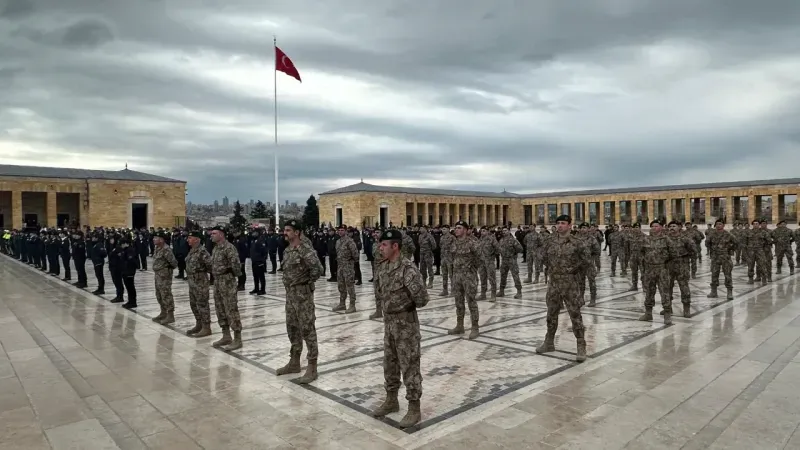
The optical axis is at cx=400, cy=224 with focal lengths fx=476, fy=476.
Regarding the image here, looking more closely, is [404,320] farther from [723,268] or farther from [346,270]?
[723,268]

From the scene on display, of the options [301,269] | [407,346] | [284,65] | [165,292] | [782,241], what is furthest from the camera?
[284,65]

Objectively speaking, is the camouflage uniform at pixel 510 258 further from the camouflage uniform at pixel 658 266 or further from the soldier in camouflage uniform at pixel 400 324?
the soldier in camouflage uniform at pixel 400 324

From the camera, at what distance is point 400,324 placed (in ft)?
14.9

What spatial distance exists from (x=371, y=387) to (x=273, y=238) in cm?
1459

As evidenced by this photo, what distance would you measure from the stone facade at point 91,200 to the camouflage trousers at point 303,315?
38275mm

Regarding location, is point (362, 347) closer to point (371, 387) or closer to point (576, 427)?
point (371, 387)

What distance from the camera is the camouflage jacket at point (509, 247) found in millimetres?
12516

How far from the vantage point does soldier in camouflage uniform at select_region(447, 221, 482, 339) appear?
7.99m

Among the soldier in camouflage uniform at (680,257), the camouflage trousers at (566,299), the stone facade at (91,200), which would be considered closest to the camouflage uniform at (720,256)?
the soldier in camouflage uniform at (680,257)

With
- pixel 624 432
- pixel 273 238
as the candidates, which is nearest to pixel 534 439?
pixel 624 432

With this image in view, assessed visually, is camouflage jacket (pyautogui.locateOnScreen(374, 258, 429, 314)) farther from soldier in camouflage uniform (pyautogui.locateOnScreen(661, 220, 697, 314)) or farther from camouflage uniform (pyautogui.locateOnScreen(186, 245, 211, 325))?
soldier in camouflage uniform (pyautogui.locateOnScreen(661, 220, 697, 314))

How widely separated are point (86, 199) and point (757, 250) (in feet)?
141

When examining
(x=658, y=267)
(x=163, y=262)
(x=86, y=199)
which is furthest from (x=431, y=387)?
(x=86, y=199)

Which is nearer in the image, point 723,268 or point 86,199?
point 723,268
